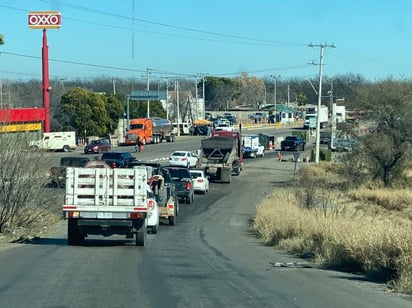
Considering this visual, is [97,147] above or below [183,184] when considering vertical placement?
above

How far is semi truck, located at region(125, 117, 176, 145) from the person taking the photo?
9184 cm

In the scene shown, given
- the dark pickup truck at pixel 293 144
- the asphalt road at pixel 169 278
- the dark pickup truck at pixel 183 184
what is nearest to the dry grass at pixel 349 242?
the asphalt road at pixel 169 278

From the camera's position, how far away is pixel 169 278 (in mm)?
13258

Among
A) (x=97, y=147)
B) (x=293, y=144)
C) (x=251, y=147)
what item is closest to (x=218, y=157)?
(x=251, y=147)

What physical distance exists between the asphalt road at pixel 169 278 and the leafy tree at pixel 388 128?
29.2 metres

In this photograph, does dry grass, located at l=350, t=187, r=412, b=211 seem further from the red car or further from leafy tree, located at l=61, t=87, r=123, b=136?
leafy tree, located at l=61, t=87, r=123, b=136

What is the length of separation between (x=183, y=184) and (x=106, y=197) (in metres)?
Answer: 22.0

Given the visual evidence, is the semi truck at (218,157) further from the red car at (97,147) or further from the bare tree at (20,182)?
the bare tree at (20,182)

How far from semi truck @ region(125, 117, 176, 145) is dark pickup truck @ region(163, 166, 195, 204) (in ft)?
152

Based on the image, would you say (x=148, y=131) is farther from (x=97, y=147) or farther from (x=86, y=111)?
(x=97, y=147)

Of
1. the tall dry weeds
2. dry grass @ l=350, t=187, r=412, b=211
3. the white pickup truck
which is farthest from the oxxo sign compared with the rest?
the white pickup truck

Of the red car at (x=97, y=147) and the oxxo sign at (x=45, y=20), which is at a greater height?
the oxxo sign at (x=45, y=20)

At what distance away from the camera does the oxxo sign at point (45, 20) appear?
83.5 metres

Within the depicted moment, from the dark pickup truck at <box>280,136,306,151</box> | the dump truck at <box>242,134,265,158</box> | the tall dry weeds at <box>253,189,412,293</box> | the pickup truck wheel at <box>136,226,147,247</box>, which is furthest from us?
the dark pickup truck at <box>280,136,306,151</box>
